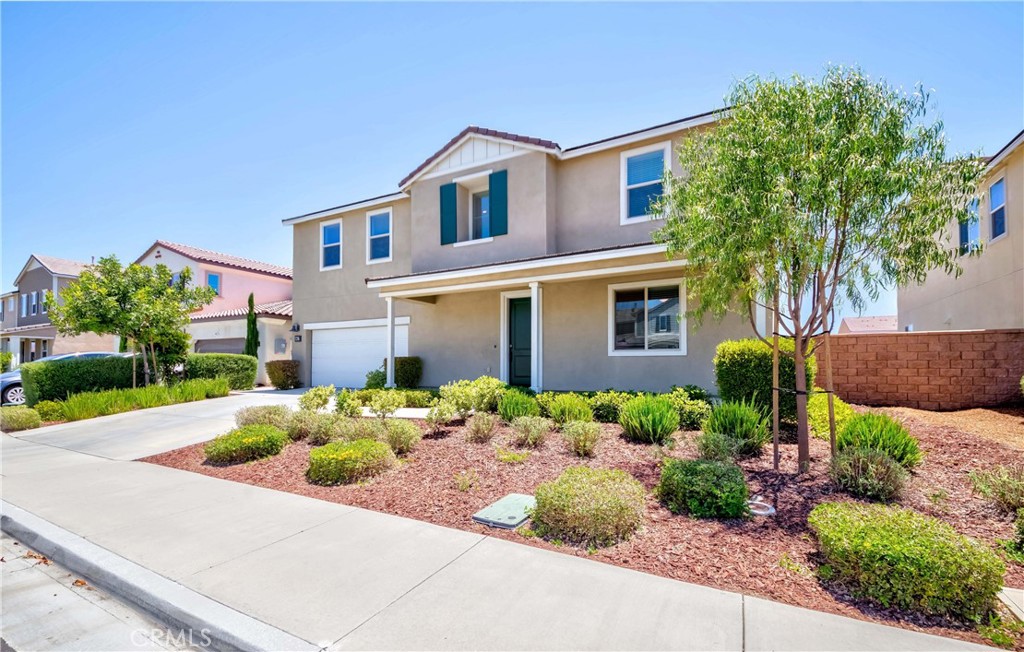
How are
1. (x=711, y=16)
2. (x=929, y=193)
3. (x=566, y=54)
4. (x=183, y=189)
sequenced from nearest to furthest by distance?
1. (x=929, y=193)
2. (x=711, y=16)
3. (x=566, y=54)
4. (x=183, y=189)

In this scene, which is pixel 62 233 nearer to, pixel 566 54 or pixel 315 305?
pixel 315 305

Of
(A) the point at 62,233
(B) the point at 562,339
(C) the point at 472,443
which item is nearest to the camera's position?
(C) the point at 472,443

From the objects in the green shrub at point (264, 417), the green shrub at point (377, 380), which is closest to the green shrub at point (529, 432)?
the green shrub at point (264, 417)

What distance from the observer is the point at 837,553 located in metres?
3.13

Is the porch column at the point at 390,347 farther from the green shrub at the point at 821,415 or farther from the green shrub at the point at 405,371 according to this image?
the green shrub at the point at 821,415

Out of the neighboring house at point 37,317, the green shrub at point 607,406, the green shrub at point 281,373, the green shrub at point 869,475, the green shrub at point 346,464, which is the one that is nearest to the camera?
the green shrub at point 869,475

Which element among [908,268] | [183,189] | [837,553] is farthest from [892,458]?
[183,189]

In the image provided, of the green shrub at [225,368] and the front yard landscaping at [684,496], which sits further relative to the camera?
the green shrub at [225,368]

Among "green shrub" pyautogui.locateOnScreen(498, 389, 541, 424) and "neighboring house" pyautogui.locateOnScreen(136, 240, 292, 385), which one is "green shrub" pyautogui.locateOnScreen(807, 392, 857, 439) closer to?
"green shrub" pyautogui.locateOnScreen(498, 389, 541, 424)

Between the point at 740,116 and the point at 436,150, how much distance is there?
382 inches

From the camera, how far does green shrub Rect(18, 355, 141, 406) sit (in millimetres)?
12109

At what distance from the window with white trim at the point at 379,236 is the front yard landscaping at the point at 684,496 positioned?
8.17m

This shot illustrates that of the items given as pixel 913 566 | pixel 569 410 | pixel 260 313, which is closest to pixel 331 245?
pixel 260 313

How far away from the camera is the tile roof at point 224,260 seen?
21375mm
